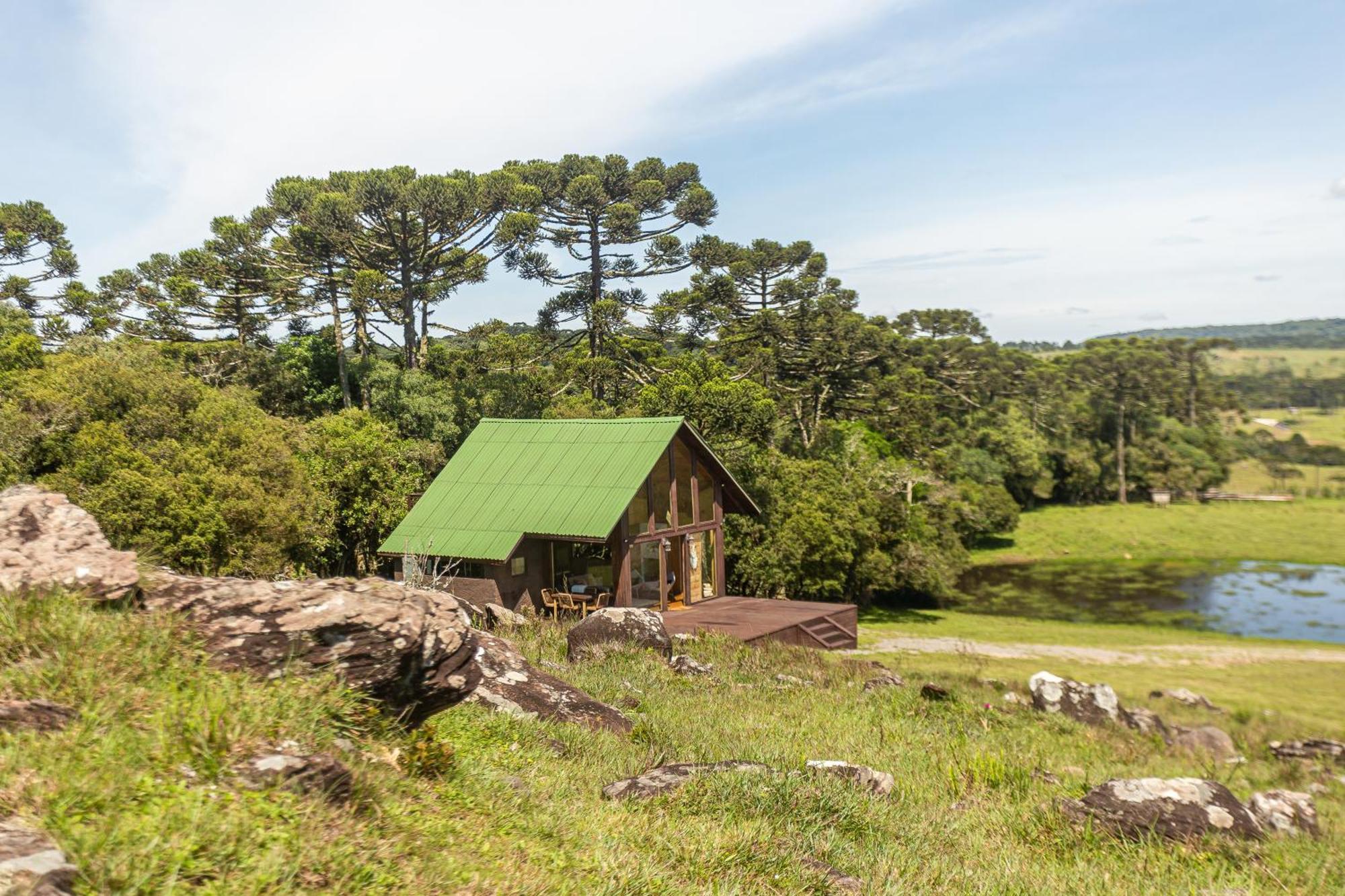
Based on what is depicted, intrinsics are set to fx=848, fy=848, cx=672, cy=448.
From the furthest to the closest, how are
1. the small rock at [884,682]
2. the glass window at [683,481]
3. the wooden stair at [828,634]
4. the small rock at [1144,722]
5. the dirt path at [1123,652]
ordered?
1. the dirt path at [1123,652]
2. the glass window at [683,481]
3. the wooden stair at [828,634]
4. the small rock at [1144,722]
5. the small rock at [884,682]

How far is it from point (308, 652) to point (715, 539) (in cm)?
1970

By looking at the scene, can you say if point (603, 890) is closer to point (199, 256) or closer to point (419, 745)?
point (419, 745)

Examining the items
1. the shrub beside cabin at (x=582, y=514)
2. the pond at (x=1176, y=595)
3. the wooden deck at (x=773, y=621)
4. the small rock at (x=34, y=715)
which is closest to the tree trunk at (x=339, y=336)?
the shrub beside cabin at (x=582, y=514)

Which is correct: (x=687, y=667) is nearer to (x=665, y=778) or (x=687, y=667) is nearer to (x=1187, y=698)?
(x=665, y=778)

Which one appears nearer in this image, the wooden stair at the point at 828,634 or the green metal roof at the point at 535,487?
the green metal roof at the point at 535,487

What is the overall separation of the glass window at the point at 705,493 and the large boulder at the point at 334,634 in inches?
705

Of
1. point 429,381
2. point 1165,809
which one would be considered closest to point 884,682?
point 1165,809

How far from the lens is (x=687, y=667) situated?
12.7 metres

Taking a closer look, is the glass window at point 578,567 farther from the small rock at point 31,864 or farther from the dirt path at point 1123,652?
the small rock at point 31,864

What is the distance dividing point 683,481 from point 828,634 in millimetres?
5554

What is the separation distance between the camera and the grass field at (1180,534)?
53531 millimetres

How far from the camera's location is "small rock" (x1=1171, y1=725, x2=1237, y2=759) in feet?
43.7

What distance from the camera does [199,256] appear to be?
133 ft

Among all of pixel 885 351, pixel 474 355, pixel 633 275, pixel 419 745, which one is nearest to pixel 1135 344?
pixel 885 351
